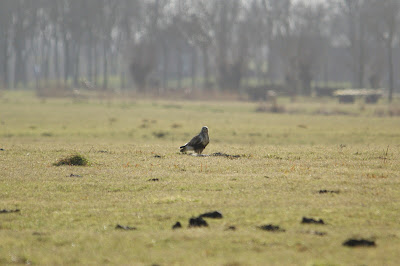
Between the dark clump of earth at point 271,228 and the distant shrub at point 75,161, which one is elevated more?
the distant shrub at point 75,161

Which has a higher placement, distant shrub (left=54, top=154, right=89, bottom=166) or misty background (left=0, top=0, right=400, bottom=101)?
misty background (left=0, top=0, right=400, bottom=101)

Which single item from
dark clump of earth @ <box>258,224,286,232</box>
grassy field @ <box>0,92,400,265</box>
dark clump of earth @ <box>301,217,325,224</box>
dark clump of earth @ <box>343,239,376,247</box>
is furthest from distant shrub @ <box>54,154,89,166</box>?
dark clump of earth @ <box>343,239,376,247</box>

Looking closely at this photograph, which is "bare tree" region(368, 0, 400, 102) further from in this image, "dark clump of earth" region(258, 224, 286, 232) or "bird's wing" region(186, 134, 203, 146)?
"dark clump of earth" region(258, 224, 286, 232)

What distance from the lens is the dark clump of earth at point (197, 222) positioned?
10.7 metres

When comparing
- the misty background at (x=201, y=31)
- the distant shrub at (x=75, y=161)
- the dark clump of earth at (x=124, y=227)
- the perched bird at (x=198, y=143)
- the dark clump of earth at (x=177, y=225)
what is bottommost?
the dark clump of earth at (x=124, y=227)

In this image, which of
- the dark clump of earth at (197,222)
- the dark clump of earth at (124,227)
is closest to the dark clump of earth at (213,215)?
the dark clump of earth at (197,222)

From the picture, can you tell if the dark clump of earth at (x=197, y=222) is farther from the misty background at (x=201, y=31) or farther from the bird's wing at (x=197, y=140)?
the misty background at (x=201, y=31)

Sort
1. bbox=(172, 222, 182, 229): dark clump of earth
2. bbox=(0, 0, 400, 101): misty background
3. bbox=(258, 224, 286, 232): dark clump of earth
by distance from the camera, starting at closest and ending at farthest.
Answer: bbox=(258, 224, 286, 232): dark clump of earth < bbox=(172, 222, 182, 229): dark clump of earth < bbox=(0, 0, 400, 101): misty background

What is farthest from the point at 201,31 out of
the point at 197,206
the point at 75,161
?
the point at 197,206

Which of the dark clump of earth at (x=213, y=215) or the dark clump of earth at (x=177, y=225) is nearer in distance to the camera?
the dark clump of earth at (x=177, y=225)

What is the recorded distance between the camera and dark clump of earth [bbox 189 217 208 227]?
1073 centimetres

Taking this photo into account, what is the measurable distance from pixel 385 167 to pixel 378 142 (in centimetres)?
1253

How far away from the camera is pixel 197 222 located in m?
10.8

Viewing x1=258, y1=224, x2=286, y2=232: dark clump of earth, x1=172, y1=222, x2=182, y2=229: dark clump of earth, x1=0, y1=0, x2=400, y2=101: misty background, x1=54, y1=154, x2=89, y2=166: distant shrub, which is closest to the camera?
x1=258, y1=224, x2=286, y2=232: dark clump of earth
